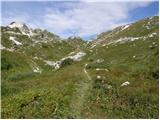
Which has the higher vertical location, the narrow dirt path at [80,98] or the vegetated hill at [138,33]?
the vegetated hill at [138,33]

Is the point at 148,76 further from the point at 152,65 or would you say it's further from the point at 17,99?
the point at 17,99

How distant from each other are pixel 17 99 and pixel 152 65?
65.2ft

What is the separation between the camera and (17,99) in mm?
24375

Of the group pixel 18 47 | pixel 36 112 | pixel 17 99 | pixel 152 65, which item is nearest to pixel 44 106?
pixel 36 112

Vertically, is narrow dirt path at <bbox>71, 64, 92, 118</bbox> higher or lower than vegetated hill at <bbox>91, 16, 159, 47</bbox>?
lower

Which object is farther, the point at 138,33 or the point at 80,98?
the point at 138,33

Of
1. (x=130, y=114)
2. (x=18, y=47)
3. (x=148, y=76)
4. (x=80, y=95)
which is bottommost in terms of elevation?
(x=130, y=114)

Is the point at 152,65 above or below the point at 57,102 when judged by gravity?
above

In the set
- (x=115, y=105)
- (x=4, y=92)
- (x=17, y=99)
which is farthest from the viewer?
(x=4, y=92)

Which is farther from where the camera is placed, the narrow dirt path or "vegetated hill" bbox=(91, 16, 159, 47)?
"vegetated hill" bbox=(91, 16, 159, 47)

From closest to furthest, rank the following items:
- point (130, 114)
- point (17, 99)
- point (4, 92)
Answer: point (130, 114) → point (17, 99) → point (4, 92)

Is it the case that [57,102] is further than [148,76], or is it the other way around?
[148,76]

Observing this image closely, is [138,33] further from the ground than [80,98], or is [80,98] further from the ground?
[138,33]

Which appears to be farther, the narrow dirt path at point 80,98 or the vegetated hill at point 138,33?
the vegetated hill at point 138,33
